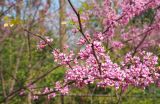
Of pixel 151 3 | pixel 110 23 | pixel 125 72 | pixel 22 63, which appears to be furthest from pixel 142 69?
pixel 22 63

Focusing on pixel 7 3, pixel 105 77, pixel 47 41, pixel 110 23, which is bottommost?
pixel 105 77

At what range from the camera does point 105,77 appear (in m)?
2.92

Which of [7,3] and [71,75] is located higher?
[7,3]

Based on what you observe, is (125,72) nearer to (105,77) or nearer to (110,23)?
(105,77)

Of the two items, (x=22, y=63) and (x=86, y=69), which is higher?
(x=22, y=63)

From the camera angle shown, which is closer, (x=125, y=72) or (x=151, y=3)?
(x=125, y=72)

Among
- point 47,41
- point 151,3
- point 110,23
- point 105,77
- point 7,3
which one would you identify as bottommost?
point 105,77

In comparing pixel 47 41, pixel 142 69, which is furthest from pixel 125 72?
pixel 47 41

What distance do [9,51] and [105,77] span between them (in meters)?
10.0

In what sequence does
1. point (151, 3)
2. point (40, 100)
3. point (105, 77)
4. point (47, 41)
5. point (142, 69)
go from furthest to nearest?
point (40, 100), point (151, 3), point (47, 41), point (142, 69), point (105, 77)

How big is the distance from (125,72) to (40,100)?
24.6 ft

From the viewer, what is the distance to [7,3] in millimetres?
7348

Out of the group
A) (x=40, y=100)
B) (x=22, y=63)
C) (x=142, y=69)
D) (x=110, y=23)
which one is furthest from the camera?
(x=22, y=63)

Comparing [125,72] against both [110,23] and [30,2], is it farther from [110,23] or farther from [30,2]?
[30,2]
